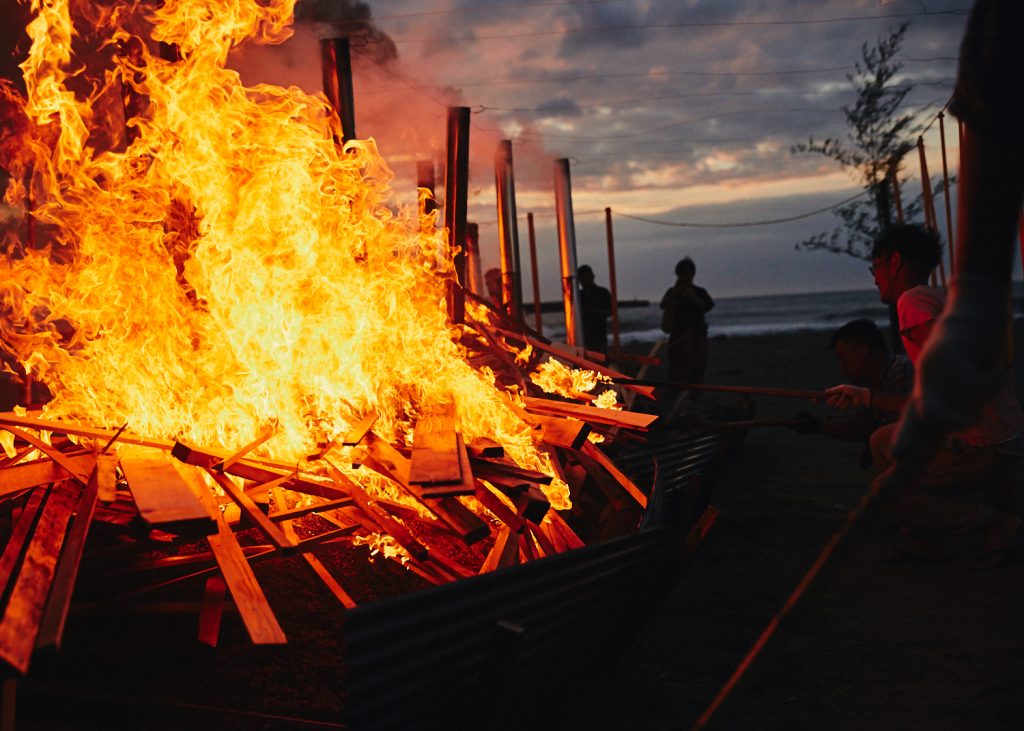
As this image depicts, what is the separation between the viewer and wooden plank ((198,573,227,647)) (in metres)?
3.33

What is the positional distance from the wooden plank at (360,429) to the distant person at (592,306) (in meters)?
7.96

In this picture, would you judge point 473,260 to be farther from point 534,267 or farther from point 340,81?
point 340,81

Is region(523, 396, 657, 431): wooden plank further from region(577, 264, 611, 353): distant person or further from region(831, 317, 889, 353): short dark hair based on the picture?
region(577, 264, 611, 353): distant person

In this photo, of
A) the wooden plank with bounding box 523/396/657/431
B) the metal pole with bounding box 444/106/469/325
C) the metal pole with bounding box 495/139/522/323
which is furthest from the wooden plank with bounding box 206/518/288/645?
the metal pole with bounding box 495/139/522/323

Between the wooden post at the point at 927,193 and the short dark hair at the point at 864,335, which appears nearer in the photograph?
the short dark hair at the point at 864,335

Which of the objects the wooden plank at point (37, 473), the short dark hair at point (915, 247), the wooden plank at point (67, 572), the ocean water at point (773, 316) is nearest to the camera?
→ the wooden plank at point (67, 572)

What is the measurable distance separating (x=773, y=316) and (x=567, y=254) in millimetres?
51364

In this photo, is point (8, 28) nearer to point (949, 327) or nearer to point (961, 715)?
point (949, 327)

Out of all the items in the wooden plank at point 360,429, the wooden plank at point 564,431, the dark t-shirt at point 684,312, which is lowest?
the wooden plank at point 564,431

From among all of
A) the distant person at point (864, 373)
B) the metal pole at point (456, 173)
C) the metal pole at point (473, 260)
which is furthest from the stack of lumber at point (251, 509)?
the metal pole at point (473, 260)

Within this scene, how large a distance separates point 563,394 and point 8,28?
6641 mm

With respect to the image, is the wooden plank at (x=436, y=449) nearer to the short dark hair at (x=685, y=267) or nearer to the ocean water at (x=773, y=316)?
the short dark hair at (x=685, y=267)

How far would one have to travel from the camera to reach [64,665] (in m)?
3.22

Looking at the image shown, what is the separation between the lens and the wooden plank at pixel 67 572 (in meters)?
2.57
